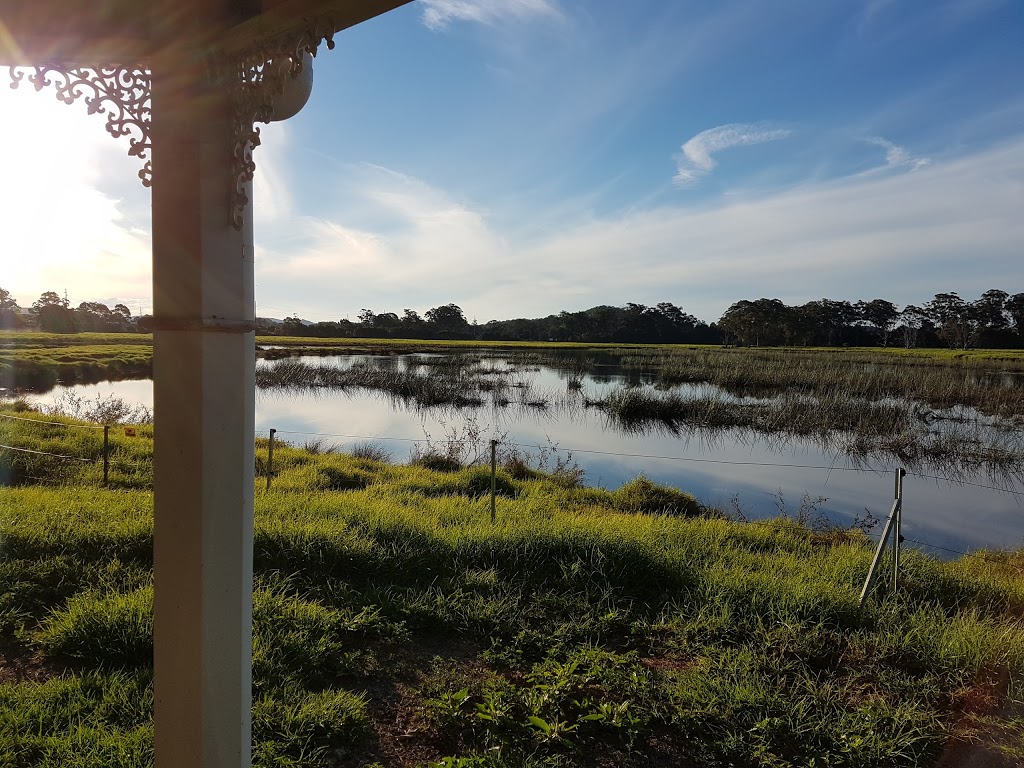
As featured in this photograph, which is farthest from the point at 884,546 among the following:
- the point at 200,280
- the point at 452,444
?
the point at 452,444

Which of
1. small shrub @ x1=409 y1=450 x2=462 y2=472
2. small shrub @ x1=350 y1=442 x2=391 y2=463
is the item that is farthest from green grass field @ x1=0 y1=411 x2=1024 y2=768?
small shrub @ x1=350 y1=442 x2=391 y2=463

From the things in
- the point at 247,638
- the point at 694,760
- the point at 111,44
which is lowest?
the point at 694,760

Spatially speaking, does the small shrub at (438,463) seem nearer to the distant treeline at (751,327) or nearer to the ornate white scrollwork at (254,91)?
the ornate white scrollwork at (254,91)

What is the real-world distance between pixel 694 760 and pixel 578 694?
594 millimetres

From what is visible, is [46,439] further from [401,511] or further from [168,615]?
[168,615]

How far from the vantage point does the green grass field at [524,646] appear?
99.0 inches

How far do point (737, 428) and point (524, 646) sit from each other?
43.3 feet

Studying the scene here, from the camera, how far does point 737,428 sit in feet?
50.2

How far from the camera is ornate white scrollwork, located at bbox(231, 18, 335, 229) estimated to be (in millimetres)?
1616

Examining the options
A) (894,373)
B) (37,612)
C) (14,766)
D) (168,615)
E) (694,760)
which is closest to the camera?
(168,615)

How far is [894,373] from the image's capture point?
22734 millimetres

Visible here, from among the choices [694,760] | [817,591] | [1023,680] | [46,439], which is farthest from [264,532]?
[46,439]

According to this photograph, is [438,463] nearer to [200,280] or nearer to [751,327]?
[200,280]

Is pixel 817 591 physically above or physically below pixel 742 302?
below
